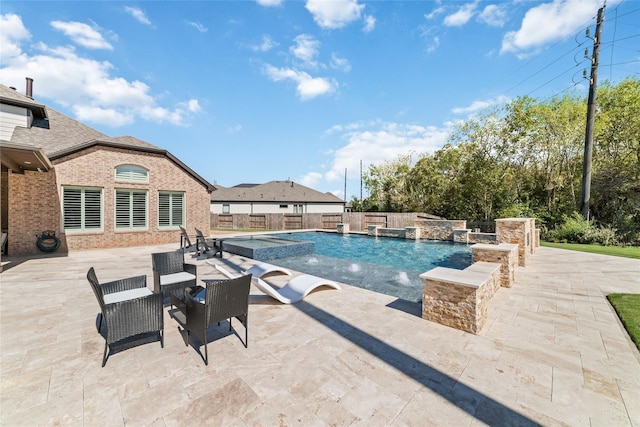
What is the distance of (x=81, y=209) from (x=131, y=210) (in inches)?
77.4

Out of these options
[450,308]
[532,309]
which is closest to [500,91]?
[532,309]

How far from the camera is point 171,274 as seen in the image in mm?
5648

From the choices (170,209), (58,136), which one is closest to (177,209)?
(170,209)

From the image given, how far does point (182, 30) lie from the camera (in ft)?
39.1

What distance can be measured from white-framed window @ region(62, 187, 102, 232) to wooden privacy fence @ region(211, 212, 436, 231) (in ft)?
50.5

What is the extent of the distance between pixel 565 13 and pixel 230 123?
22.0m

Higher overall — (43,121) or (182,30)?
(182,30)

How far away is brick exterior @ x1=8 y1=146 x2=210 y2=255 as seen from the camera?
36.0ft

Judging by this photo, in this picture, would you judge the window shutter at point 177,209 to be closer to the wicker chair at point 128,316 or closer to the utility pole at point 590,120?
the wicker chair at point 128,316

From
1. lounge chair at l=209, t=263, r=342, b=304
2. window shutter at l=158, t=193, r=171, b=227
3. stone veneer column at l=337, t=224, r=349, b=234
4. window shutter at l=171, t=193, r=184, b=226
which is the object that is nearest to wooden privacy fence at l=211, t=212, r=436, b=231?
stone veneer column at l=337, t=224, r=349, b=234

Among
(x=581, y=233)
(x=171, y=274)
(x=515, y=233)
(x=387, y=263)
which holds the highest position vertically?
(x=515, y=233)

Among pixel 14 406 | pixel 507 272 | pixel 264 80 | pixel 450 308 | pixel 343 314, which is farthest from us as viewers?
pixel 264 80

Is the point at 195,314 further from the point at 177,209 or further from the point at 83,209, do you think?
the point at 177,209

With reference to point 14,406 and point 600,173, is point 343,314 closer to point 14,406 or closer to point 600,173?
point 14,406
